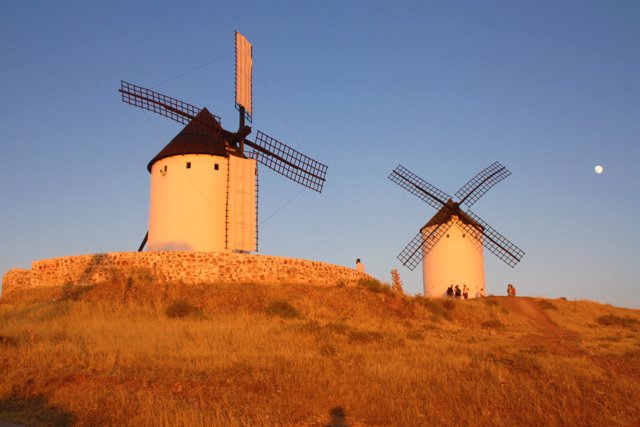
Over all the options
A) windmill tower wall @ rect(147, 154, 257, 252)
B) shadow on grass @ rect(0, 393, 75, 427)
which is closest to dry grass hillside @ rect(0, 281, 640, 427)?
shadow on grass @ rect(0, 393, 75, 427)

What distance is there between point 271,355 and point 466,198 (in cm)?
2230

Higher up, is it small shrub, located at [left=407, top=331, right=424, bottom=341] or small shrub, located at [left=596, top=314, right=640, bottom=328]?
small shrub, located at [left=596, top=314, right=640, bottom=328]

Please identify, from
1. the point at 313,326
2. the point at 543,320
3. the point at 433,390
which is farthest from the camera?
the point at 543,320

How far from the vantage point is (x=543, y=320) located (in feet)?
73.4

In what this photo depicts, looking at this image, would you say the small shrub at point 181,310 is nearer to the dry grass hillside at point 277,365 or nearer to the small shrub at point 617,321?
the dry grass hillside at point 277,365

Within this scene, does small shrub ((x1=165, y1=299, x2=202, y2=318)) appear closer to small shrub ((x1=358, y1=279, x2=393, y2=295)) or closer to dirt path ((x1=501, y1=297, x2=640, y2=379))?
small shrub ((x1=358, y1=279, x2=393, y2=295))

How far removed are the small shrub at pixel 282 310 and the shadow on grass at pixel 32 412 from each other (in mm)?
8557

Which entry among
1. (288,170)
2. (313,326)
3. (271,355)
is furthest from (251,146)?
(271,355)

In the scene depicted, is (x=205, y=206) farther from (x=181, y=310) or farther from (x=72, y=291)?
(x=181, y=310)

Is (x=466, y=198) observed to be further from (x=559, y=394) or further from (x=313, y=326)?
(x=559, y=394)

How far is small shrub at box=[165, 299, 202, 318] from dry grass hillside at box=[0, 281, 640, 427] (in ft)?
0.13

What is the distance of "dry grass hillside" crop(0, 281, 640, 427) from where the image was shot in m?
7.30

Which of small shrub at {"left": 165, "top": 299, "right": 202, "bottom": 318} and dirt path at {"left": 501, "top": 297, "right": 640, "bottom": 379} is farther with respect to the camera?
small shrub at {"left": 165, "top": 299, "right": 202, "bottom": 318}

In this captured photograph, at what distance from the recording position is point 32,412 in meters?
7.23
